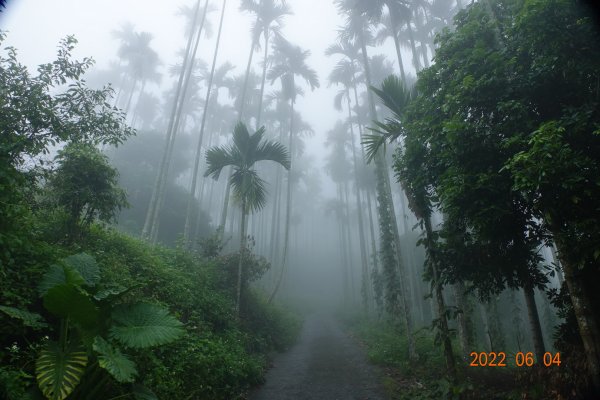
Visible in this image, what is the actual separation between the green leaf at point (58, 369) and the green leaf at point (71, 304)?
32 cm

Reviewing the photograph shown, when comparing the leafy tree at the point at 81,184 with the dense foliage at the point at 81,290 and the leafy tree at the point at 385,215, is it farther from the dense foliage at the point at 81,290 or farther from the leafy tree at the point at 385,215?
the leafy tree at the point at 385,215

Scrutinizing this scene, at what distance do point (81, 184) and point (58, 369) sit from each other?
4.86 meters

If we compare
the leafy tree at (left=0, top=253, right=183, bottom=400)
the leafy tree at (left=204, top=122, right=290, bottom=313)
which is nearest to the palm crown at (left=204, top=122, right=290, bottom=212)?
the leafy tree at (left=204, top=122, right=290, bottom=313)

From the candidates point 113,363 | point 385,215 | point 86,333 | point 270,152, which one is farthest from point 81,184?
point 385,215

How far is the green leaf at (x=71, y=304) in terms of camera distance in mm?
3336

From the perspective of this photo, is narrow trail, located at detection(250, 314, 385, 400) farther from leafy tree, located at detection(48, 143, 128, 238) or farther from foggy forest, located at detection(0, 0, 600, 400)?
leafy tree, located at detection(48, 143, 128, 238)

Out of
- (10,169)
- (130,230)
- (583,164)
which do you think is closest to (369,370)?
(583,164)

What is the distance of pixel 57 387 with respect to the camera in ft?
10.2

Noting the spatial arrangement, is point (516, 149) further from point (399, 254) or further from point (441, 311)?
point (399, 254)

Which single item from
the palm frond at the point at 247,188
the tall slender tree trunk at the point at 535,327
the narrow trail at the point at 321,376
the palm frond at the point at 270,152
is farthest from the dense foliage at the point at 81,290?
the tall slender tree trunk at the point at 535,327

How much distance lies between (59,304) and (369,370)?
831cm

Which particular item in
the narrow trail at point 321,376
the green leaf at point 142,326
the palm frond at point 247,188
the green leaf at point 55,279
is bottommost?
the narrow trail at point 321,376

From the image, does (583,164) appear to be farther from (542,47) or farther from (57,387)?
(57,387)

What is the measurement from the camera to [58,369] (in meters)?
3.25
